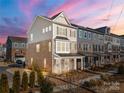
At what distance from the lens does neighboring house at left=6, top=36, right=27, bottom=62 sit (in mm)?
70125

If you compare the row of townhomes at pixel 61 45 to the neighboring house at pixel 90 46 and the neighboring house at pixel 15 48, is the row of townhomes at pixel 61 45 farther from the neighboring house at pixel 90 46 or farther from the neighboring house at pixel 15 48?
the neighboring house at pixel 15 48

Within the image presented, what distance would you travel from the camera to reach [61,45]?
3553 cm

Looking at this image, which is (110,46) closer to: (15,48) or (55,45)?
(55,45)

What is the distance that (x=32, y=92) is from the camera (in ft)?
61.2

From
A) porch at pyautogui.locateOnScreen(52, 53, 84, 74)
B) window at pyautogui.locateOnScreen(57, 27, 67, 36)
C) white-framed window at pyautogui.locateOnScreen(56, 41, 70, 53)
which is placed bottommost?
porch at pyautogui.locateOnScreen(52, 53, 84, 74)

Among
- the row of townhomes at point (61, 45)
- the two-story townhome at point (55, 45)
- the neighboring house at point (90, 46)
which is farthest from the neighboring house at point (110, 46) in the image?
the two-story townhome at point (55, 45)

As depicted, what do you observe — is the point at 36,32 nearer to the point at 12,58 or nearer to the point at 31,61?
the point at 31,61

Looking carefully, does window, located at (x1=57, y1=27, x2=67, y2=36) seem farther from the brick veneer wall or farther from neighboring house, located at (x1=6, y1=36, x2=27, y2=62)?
neighboring house, located at (x1=6, y1=36, x2=27, y2=62)

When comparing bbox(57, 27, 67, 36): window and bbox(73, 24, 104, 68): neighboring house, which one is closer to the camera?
bbox(57, 27, 67, 36): window

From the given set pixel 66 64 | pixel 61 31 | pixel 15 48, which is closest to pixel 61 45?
pixel 61 31

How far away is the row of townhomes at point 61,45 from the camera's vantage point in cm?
3447

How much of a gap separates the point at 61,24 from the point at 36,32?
7.42 metres

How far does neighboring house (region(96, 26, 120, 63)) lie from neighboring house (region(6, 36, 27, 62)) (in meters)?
33.1

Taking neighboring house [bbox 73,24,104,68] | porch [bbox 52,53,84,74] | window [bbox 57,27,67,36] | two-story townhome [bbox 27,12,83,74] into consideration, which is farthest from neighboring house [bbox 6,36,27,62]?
window [bbox 57,27,67,36]
